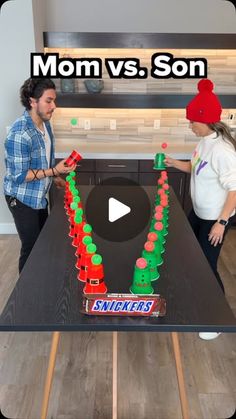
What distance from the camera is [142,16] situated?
3318mm

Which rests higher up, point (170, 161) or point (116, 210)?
point (170, 161)

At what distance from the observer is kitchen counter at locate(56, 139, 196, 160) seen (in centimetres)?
330

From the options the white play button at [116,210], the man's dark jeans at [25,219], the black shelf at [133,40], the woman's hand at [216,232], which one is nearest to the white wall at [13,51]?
the black shelf at [133,40]

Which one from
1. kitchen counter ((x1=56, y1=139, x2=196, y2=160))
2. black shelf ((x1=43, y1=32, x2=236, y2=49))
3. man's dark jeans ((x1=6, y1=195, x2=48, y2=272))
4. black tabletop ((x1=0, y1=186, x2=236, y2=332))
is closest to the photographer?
black tabletop ((x1=0, y1=186, x2=236, y2=332))

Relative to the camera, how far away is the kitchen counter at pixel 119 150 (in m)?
3.30

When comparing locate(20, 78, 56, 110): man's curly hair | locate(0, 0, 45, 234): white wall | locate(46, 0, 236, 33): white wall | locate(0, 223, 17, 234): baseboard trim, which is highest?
locate(46, 0, 236, 33): white wall

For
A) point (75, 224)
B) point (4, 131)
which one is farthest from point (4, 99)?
point (75, 224)

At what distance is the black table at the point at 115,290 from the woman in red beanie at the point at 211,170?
0.22 meters

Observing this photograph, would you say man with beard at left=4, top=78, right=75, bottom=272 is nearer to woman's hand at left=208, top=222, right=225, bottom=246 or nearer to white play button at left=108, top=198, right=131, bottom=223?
white play button at left=108, top=198, right=131, bottom=223

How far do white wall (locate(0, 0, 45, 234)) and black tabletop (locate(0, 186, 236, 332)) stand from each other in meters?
1.78

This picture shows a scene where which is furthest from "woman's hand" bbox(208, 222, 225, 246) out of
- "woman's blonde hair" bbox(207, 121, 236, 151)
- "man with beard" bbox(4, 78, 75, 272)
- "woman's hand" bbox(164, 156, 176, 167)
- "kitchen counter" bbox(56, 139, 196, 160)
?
"kitchen counter" bbox(56, 139, 196, 160)

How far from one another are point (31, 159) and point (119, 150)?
1679 millimetres

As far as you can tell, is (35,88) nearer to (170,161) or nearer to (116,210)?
(116,210)

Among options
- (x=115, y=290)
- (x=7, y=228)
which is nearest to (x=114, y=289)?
(x=115, y=290)
